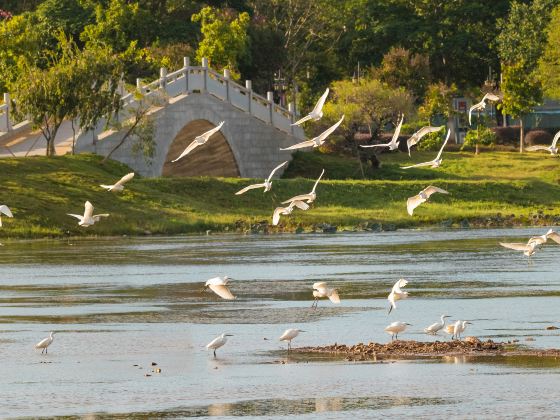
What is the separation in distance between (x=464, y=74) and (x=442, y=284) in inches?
3075

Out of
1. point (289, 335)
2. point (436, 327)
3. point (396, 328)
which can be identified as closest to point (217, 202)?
point (436, 327)

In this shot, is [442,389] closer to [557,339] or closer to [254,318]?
[557,339]

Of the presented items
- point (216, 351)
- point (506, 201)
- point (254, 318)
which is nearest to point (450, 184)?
point (506, 201)

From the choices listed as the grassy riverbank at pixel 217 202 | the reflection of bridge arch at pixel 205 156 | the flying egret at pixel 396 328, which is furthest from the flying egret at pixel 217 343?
the reflection of bridge arch at pixel 205 156

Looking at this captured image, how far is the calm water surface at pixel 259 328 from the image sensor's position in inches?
720

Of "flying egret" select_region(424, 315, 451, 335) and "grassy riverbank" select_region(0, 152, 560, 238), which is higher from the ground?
"grassy riverbank" select_region(0, 152, 560, 238)

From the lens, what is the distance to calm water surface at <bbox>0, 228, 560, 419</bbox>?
18281 millimetres

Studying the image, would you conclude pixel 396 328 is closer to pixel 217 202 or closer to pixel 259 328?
pixel 259 328

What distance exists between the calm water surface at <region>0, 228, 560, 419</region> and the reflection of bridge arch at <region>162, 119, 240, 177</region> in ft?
104

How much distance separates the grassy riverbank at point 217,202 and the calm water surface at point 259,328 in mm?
8966

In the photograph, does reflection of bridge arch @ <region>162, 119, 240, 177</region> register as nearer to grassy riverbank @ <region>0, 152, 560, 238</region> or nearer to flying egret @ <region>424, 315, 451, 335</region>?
grassy riverbank @ <region>0, 152, 560, 238</region>

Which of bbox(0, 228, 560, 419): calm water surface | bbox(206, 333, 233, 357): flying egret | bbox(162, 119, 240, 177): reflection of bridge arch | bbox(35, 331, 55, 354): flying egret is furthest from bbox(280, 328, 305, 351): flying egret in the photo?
bbox(162, 119, 240, 177): reflection of bridge arch

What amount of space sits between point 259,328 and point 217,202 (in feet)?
119

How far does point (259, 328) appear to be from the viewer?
25.1 metres
